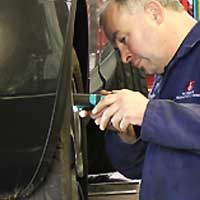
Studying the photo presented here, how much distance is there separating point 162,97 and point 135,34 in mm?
154

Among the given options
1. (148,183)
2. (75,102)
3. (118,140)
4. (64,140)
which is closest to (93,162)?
(118,140)

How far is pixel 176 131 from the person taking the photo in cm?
80

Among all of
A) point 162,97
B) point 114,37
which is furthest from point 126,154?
point 114,37

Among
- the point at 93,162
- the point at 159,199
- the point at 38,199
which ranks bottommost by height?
the point at 93,162

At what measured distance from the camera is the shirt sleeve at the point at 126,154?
1.12 metres

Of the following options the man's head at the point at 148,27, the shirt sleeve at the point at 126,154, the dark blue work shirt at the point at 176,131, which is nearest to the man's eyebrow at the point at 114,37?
the man's head at the point at 148,27

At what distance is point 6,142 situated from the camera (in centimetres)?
66

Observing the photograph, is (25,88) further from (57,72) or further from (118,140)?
(118,140)

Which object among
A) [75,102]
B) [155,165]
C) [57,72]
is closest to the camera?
[57,72]

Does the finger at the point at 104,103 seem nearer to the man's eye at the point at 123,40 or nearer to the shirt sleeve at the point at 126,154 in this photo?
the man's eye at the point at 123,40

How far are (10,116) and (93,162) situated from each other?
0.99 metres

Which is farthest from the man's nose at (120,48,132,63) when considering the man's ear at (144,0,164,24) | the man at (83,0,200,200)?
the man's ear at (144,0,164,24)

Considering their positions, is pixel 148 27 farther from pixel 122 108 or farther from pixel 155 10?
pixel 122 108

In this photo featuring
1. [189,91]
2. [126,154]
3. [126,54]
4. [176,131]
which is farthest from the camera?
[126,154]
